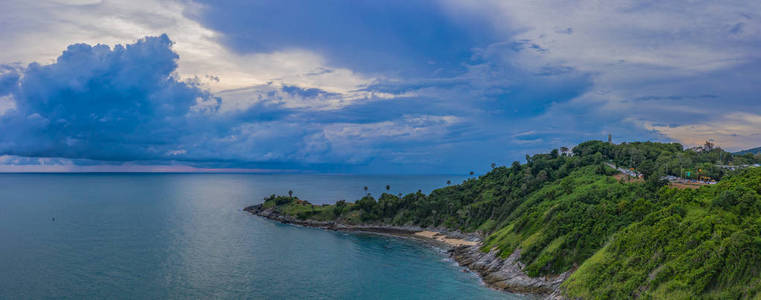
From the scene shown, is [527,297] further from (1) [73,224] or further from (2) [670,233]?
(1) [73,224]

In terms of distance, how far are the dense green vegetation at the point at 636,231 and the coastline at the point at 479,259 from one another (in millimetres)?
2640

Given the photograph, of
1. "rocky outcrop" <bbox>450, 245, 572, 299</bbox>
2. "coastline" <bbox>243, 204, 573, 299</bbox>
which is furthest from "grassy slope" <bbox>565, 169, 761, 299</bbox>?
"coastline" <bbox>243, 204, 573, 299</bbox>

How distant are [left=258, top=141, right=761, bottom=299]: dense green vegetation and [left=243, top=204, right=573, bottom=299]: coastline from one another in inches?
104

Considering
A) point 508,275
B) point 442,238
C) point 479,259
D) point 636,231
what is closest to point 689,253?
point 636,231

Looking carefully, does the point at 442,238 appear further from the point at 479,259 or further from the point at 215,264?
the point at 215,264

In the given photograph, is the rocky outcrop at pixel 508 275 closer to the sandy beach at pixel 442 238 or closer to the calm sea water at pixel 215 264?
the calm sea water at pixel 215 264

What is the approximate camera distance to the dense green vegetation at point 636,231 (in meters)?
58.6

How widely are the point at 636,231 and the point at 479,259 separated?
40.0 m

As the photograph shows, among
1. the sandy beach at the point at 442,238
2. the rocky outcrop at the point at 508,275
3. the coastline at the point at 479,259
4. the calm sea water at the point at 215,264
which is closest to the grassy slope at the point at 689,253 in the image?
the rocky outcrop at the point at 508,275

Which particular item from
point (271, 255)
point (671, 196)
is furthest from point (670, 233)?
point (271, 255)

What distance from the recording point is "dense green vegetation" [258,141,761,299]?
2308 inches

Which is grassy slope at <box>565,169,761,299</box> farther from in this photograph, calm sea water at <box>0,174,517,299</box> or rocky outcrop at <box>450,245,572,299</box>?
calm sea water at <box>0,174,517,299</box>

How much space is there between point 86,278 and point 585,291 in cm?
10360

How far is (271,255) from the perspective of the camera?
115312mm
